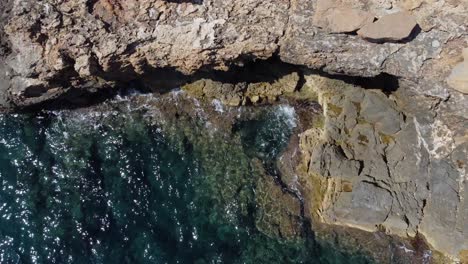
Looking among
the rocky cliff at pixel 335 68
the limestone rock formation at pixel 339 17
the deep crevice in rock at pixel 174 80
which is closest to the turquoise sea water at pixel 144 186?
the deep crevice in rock at pixel 174 80

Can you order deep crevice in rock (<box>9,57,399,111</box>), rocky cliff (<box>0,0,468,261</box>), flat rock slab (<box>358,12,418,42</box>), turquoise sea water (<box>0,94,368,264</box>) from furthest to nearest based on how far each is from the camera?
deep crevice in rock (<box>9,57,399,111</box>), turquoise sea water (<box>0,94,368,264</box>), rocky cliff (<box>0,0,468,261</box>), flat rock slab (<box>358,12,418,42</box>)

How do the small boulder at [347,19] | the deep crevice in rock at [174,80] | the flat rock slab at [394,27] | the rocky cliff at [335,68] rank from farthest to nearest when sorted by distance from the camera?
1. the deep crevice in rock at [174,80]
2. the rocky cliff at [335,68]
3. the small boulder at [347,19]
4. the flat rock slab at [394,27]

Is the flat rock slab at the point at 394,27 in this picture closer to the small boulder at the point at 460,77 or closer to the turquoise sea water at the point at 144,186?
the small boulder at the point at 460,77

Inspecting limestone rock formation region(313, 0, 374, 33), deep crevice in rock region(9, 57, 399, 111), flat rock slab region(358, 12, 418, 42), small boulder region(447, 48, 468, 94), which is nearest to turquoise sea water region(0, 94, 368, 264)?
deep crevice in rock region(9, 57, 399, 111)

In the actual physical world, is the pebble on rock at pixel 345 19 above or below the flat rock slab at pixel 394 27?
above

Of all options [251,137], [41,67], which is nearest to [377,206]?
[251,137]

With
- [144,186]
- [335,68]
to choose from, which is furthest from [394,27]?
[144,186]

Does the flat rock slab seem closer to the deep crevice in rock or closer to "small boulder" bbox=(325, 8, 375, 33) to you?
"small boulder" bbox=(325, 8, 375, 33)
